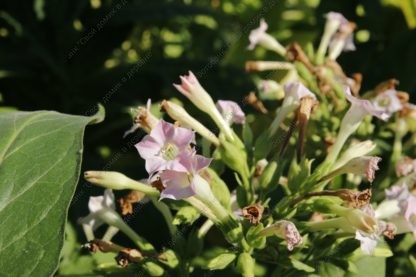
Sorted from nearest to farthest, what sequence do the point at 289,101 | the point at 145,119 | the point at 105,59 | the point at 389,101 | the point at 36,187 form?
the point at 36,187 < the point at 145,119 < the point at 289,101 < the point at 389,101 < the point at 105,59

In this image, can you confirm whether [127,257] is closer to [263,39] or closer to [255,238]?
[255,238]

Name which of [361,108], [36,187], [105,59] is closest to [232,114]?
[361,108]

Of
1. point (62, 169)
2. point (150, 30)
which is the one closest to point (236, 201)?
point (62, 169)

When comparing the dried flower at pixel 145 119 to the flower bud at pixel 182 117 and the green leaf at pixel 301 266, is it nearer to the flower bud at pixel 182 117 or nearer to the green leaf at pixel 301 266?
the flower bud at pixel 182 117

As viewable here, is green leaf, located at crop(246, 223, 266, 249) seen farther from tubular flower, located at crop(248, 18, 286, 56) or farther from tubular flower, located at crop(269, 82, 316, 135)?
tubular flower, located at crop(248, 18, 286, 56)

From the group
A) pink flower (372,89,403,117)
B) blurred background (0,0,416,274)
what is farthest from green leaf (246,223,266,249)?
blurred background (0,0,416,274)
